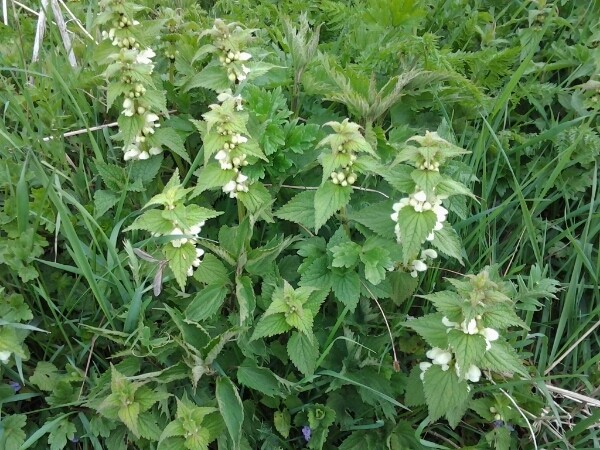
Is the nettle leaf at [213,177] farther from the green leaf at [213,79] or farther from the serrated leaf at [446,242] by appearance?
the serrated leaf at [446,242]

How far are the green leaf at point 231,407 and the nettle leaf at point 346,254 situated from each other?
1.66 ft

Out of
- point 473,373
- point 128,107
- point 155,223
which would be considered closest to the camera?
point 473,373

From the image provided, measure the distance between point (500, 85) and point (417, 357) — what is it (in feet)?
4.30

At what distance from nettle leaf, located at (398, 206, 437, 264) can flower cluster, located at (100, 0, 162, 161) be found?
98 cm

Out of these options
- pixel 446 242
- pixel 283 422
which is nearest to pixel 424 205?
pixel 446 242

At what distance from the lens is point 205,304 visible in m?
1.81

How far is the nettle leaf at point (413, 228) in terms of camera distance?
1.56 m

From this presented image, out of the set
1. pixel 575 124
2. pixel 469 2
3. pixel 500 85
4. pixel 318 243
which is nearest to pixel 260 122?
pixel 318 243

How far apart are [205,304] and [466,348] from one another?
32.4 inches

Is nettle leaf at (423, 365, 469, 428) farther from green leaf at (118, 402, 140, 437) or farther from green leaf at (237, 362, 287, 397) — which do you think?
green leaf at (118, 402, 140, 437)

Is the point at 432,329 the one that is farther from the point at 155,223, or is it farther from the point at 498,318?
the point at 155,223

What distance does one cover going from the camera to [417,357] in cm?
195

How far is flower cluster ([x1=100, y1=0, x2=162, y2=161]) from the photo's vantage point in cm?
187

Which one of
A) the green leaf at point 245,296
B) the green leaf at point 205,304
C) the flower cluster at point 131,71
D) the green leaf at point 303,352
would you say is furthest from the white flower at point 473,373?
the flower cluster at point 131,71
